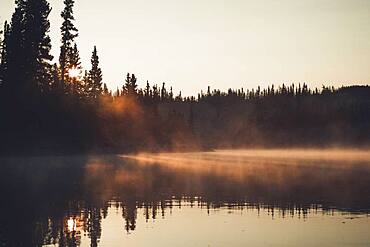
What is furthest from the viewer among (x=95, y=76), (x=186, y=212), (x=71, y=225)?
(x=95, y=76)

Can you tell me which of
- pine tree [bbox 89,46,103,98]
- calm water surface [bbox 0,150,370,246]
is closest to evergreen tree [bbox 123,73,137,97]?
pine tree [bbox 89,46,103,98]

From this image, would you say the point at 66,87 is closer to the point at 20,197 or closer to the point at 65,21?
the point at 65,21

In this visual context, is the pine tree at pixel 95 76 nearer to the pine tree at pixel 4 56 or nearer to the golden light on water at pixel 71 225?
the pine tree at pixel 4 56

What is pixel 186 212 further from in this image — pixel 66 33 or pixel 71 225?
pixel 66 33

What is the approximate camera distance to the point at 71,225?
2641cm

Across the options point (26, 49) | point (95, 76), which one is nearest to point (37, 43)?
point (26, 49)

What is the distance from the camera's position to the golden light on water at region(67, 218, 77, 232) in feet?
82.9

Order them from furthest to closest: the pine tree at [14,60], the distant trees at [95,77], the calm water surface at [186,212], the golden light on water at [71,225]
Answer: the distant trees at [95,77] → the pine tree at [14,60] → the golden light on water at [71,225] → the calm water surface at [186,212]

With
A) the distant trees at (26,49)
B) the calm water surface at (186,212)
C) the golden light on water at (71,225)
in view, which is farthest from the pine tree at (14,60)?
the golden light on water at (71,225)

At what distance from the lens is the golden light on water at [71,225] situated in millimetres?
25259

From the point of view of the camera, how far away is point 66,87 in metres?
109

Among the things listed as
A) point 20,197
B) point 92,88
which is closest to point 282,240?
point 20,197

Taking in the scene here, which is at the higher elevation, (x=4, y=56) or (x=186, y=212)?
(x=4, y=56)

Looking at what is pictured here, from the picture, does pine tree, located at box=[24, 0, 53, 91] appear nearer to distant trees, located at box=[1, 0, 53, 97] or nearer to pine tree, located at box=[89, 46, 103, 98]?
distant trees, located at box=[1, 0, 53, 97]
